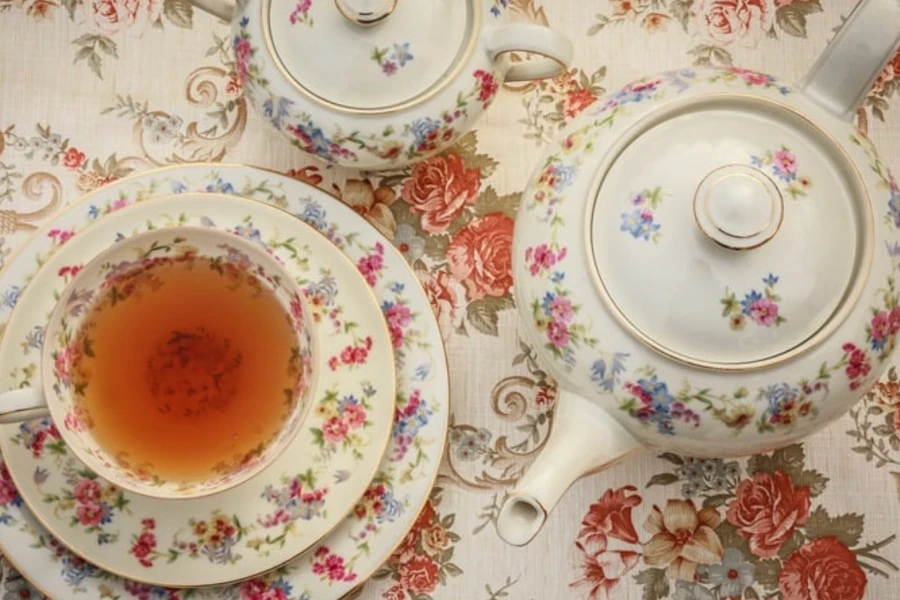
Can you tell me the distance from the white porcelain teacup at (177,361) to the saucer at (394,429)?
10 centimetres

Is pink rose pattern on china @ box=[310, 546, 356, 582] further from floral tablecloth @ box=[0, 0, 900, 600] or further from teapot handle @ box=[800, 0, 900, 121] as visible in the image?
teapot handle @ box=[800, 0, 900, 121]

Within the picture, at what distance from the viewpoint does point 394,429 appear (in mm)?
954

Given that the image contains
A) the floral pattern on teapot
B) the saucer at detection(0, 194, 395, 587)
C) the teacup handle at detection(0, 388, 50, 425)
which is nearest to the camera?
the floral pattern on teapot

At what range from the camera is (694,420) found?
74 centimetres

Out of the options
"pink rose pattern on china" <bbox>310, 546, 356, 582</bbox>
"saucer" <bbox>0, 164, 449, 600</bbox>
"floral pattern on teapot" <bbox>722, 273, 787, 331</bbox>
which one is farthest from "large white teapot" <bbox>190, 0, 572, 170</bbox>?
"pink rose pattern on china" <bbox>310, 546, 356, 582</bbox>

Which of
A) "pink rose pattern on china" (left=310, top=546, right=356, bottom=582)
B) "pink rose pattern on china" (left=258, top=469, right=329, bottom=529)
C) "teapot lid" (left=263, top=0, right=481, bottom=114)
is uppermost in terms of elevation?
"teapot lid" (left=263, top=0, right=481, bottom=114)

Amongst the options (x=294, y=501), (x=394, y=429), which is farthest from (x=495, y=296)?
(x=294, y=501)

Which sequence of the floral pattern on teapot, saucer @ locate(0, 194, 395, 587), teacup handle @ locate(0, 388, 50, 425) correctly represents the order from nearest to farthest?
the floral pattern on teapot < teacup handle @ locate(0, 388, 50, 425) < saucer @ locate(0, 194, 395, 587)

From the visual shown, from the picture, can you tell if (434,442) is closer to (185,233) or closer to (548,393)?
(548,393)

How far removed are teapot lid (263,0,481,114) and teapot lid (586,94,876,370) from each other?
20 cm

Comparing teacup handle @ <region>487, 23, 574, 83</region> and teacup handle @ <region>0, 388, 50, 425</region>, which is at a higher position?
teacup handle @ <region>487, 23, 574, 83</region>

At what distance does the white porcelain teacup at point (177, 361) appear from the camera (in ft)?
2.73

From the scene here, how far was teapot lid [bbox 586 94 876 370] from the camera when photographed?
2.28ft

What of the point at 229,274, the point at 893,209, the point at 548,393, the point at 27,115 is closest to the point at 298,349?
the point at 229,274
